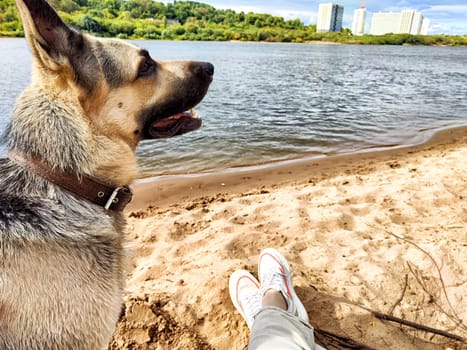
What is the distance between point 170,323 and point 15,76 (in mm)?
17497

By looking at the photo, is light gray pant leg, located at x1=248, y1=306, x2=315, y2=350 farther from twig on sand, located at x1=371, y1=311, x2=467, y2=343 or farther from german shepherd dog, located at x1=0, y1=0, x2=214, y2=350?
german shepherd dog, located at x1=0, y1=0, x2=214, y2=350

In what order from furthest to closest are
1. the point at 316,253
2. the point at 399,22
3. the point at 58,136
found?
1. the point at 399,22
2. the point at 316,253
3. the point at 58,136

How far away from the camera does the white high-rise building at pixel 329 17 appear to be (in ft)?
580

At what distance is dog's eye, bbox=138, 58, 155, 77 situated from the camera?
2539mm

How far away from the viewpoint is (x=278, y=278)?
123 inches

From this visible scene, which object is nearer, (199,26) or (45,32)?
(45,32)

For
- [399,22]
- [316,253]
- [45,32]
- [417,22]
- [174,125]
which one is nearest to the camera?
[45,32]

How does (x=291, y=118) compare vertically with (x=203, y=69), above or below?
below

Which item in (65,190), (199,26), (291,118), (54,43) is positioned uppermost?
(199,26)

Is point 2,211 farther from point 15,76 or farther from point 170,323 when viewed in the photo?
point 15,76

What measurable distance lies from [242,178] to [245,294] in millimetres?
4075

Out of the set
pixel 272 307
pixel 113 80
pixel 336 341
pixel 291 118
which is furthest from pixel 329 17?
pixel 272 307

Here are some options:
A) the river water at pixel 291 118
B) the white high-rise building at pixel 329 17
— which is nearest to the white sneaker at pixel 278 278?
the river water at pixel 291 118

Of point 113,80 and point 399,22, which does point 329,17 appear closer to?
point 399,22
